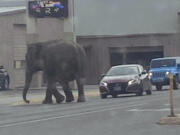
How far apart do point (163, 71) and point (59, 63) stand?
10.9 metres

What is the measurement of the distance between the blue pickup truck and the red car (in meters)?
6.12

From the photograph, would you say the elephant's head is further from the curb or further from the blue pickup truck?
the curb

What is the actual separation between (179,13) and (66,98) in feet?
46.0

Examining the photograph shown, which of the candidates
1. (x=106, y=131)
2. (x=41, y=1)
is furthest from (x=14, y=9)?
(x=106, y=131)

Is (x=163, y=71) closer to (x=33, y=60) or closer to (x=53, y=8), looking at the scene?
(x=53, y=8)

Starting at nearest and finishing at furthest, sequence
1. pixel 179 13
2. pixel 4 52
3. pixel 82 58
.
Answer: pixel 179 13 < pixel 82 58 < pixel 4 52

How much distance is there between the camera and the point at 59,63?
23734mm

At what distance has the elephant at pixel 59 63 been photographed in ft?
78.1

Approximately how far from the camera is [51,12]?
35906 mm

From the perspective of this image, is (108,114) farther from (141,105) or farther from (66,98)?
(66,98)

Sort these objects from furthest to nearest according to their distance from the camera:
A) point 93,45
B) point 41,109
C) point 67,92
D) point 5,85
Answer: point 93,45 → point 5,85 → point 67,92 → point 41,109

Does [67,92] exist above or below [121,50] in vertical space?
below

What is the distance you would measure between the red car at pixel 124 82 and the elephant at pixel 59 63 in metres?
1.95

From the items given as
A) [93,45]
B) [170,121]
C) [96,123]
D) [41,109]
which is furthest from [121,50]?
[170,121]
